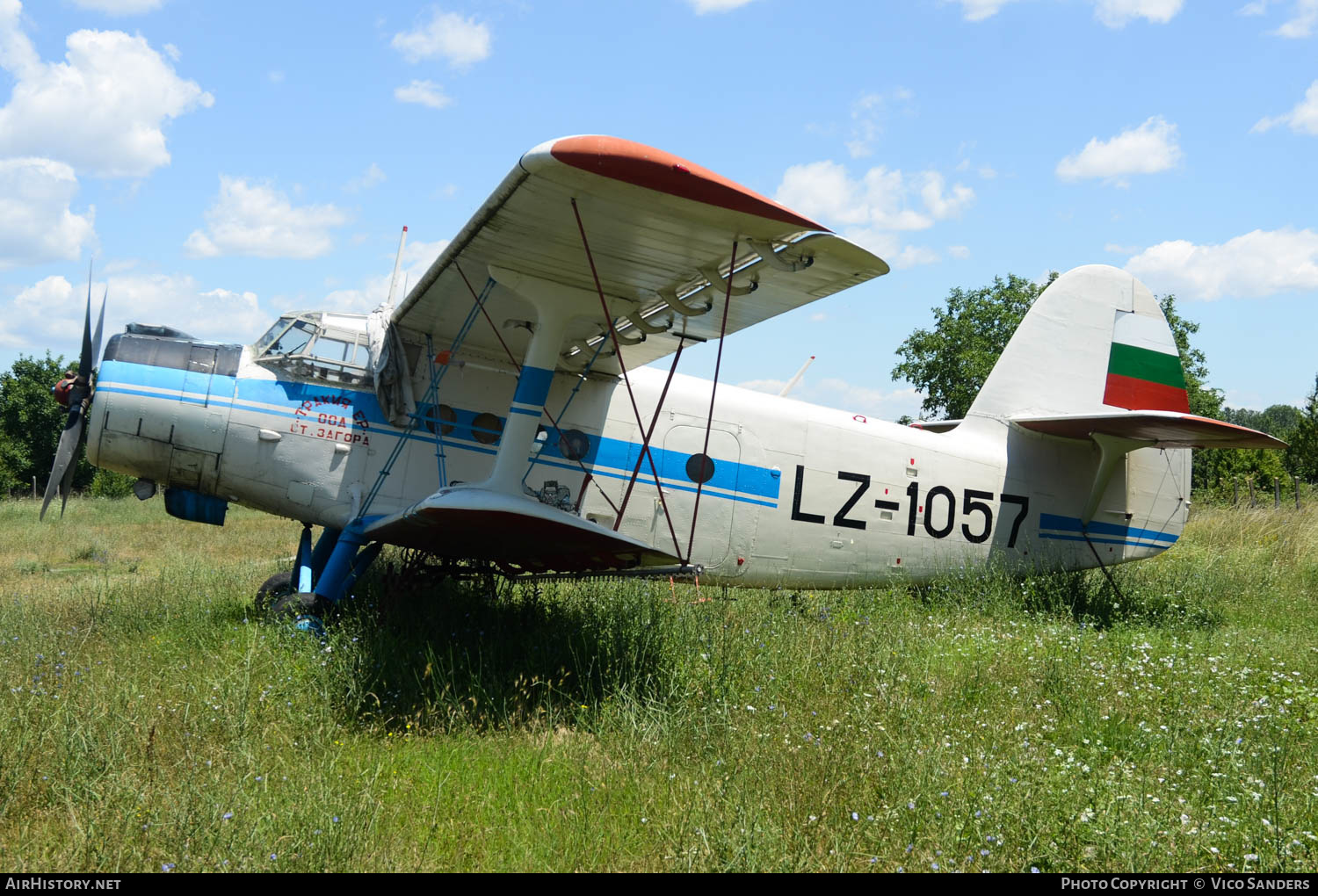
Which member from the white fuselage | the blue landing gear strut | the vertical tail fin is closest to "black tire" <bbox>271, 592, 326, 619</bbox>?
the blue landing gear strut

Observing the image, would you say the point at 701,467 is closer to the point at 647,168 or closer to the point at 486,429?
the point at 486,429

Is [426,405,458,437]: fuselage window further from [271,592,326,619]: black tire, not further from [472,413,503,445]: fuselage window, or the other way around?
[271,592,326,619]: black tire

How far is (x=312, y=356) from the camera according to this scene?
6.68 m

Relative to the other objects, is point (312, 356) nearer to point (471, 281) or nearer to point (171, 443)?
point (171, 443)

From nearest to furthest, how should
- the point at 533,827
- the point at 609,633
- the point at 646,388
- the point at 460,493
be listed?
the point at 533,827, the point at 460,493, the point at 609,633, the point at 646,388

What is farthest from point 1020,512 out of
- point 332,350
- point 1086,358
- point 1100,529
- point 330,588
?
point 332,350

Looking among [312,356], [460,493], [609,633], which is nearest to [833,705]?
[609,633]

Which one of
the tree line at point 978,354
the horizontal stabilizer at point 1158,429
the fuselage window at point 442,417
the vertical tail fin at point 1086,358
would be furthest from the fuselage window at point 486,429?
the tree line at point 978,354

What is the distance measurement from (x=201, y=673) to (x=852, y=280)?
15.8ft

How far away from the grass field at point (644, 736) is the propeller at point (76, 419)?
1134 millimetres

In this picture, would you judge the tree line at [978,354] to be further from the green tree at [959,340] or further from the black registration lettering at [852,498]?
the black registration lettering at [852,498]

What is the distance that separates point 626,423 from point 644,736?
3.40 meters

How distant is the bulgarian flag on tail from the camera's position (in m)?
9.20
